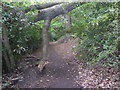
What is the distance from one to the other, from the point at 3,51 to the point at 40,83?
1490 millimetres

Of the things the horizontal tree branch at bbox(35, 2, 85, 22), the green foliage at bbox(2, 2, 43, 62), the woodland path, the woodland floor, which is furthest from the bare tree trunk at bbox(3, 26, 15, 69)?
the horizontal tree branch at bbox(35, 2, 85, 22)

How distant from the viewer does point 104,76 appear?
3.80 metres

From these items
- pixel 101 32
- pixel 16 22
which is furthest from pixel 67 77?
pixel 16 22

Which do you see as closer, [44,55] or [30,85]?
[30,85]

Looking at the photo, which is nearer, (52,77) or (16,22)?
(16,22)

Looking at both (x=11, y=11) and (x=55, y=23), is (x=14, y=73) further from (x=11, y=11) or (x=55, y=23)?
(x=55, y=23)

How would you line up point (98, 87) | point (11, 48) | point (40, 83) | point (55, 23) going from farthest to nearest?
point (55, 23) → point (11, 48) → point (40, 83) → point (98, 87)

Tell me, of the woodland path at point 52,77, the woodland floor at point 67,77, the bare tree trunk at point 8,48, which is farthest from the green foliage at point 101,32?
the bare tree trunk at point 8,48

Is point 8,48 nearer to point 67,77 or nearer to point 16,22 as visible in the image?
point 16,22

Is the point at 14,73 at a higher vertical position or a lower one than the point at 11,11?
lower

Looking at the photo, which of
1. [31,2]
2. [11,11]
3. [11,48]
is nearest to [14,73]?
[11,48]

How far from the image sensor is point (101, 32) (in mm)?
3477

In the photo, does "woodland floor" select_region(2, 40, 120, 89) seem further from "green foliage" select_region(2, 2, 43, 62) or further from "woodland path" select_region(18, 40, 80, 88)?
"green foliage" select_region(2, 2, 43, 62)

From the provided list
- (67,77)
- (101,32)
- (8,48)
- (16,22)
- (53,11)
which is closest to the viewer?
(101,32)
